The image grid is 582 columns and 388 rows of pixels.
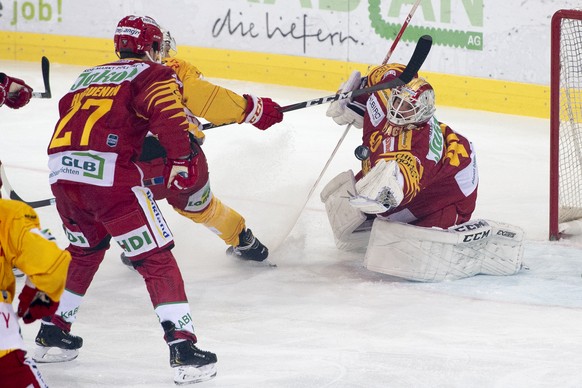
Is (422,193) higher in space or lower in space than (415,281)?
higher

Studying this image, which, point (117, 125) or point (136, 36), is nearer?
point (117, 125)

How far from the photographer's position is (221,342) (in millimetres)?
3633

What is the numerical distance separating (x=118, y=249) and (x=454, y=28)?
3405mm

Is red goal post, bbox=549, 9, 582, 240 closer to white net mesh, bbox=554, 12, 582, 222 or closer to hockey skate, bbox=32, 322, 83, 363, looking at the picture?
white net mesh, bbox=554, 12, 582, 222

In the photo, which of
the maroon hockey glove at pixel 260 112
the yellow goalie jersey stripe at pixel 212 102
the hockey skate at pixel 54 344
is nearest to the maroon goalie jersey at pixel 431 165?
the maroon hockey glove at pixel 260 112

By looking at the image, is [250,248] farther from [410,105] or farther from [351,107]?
[410,105]

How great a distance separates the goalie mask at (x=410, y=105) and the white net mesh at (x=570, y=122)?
115 cm

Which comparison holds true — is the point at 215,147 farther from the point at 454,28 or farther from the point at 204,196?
the point at 204,196

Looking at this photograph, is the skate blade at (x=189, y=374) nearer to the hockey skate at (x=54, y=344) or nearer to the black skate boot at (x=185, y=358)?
the black skate boot at (x=185, y=358)

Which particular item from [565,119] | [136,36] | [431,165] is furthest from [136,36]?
[565,119]

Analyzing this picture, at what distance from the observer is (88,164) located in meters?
3.23

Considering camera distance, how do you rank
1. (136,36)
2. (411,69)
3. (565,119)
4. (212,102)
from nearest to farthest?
(136,36)
(212,102)
(411,69)
(565,119)

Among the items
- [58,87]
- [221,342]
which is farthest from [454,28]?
[221,342]

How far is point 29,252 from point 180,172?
36.8 inches
